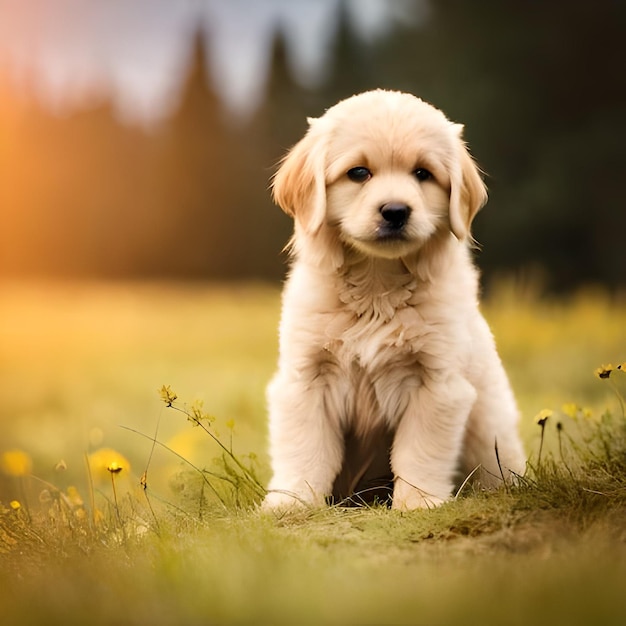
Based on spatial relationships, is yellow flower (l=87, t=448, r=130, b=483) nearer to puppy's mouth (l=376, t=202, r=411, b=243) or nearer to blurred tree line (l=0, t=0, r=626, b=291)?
puppy's mouth (l=376, t=202, r=411, b=243)

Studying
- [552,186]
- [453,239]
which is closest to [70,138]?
[552,186]

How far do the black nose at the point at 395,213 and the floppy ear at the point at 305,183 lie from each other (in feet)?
1.08

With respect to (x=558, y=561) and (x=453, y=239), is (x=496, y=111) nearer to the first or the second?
(x=453, y=239)

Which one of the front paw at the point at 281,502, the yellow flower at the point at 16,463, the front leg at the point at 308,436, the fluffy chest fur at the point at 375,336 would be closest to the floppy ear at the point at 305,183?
the fluffy chest fur at the point at 375,336

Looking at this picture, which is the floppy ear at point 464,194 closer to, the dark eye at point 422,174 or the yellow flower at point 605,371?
the dark eye at point 422,174

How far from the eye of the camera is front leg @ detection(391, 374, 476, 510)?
3.62 m

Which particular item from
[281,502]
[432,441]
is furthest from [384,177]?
[281,502]

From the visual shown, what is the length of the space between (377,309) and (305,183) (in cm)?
63

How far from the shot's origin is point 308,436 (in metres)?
3.75

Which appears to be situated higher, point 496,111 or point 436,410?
point 496,111

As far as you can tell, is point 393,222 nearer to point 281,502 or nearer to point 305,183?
point 305,183

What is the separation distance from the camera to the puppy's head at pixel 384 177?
11.5 ft

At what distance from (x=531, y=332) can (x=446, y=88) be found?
5.88 m

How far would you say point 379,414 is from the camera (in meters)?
3.77
